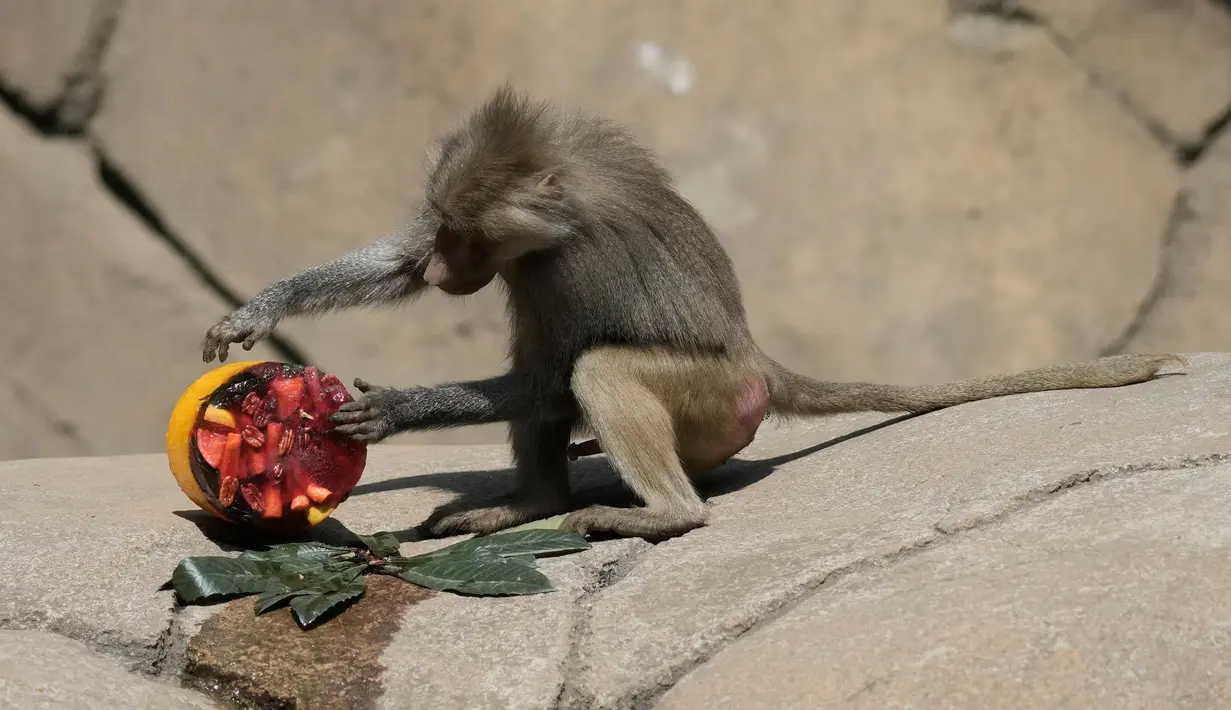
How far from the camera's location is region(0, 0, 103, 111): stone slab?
723 centimetres

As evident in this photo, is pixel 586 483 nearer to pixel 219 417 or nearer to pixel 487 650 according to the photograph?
pixel 219 417

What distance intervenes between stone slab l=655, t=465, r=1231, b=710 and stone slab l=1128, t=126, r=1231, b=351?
4.72 m

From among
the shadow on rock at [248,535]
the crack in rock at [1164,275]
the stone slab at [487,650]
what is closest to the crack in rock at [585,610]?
the stone slab at [487,650]

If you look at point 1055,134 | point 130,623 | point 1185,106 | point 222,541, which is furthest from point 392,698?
point 1185,106

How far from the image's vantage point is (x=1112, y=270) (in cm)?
720

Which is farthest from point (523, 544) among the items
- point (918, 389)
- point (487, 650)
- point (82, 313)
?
point (82, 313)

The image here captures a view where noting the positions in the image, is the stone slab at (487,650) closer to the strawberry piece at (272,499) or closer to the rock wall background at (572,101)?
the strawberry piece at (272,499)

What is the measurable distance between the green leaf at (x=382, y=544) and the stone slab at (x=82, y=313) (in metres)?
4.22

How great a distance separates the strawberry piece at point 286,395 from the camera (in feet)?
10.9

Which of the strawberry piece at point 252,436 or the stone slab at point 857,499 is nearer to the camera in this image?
the stone slab at point 857,499

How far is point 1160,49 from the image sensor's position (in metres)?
7.27

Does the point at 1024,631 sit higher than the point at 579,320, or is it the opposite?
the point at 579,320

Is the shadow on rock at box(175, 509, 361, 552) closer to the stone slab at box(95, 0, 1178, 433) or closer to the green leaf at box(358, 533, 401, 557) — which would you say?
the green leaf at box(358, 533, 401, 557)

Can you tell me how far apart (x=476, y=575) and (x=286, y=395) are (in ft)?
2.31
